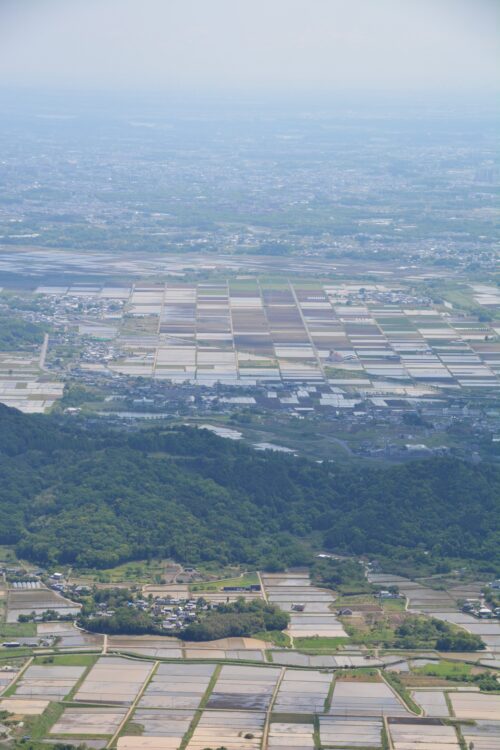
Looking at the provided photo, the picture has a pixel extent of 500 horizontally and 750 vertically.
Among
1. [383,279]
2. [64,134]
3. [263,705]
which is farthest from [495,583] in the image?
[64,134]

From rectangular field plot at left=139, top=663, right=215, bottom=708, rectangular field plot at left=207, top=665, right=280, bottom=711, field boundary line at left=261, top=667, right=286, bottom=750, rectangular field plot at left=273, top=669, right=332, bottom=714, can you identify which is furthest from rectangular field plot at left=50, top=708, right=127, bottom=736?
rectangular field plot at left=273, top=669, right=332, bottom=714

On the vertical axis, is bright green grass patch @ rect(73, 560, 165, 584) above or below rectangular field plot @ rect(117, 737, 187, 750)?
below

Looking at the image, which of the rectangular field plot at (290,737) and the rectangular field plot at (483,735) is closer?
the rectangular field plot at (290,737)

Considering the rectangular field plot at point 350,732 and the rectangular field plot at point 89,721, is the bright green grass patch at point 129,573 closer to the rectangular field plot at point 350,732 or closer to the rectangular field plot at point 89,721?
the rectangular field plot at point 89,721

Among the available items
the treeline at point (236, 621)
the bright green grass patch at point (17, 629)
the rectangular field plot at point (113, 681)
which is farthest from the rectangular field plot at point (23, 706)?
the treeline at point (236, 621)

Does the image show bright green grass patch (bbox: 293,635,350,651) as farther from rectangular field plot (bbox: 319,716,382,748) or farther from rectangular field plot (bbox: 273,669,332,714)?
rectangular field plot (bbox: 319,716,382,748)
